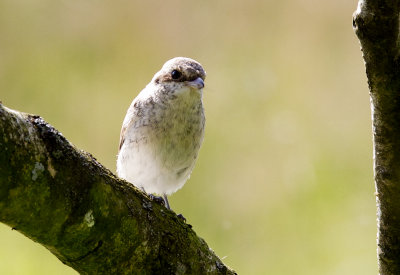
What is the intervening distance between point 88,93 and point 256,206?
7.75 ft

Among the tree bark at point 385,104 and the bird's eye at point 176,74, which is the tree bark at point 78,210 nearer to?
the tree bark at point 385,104

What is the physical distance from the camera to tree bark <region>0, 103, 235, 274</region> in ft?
6.23

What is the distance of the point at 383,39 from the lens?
2.15 m

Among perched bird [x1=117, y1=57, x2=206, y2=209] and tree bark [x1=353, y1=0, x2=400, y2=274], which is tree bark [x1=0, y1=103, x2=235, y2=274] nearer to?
tree bark [x1=353, y1=0, x2=400, y2=274]

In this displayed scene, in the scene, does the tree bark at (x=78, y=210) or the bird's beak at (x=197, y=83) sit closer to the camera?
the tree bark at (x=78, y=210)

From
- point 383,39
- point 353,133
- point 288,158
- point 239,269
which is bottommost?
point 383,39

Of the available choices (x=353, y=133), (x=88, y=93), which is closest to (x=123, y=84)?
(x=88, y=93)

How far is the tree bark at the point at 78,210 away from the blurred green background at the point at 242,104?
3.50 metres

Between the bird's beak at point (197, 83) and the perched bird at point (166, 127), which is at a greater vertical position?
the bird's beak at point (197, 83)

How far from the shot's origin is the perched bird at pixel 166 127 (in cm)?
411

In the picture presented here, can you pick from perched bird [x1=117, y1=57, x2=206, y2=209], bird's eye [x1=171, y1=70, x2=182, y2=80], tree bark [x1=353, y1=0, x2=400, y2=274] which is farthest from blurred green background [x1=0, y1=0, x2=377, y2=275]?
tree bark [x1=353, y1=0, x2=400, y2=274]

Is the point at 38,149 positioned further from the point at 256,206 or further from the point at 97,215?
the point at 256,206

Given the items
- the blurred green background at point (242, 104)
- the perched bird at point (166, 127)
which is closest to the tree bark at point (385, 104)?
the perched bird at point (166, 127)

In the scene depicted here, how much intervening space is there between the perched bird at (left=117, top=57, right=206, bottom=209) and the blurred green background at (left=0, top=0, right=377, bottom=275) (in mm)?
1827
